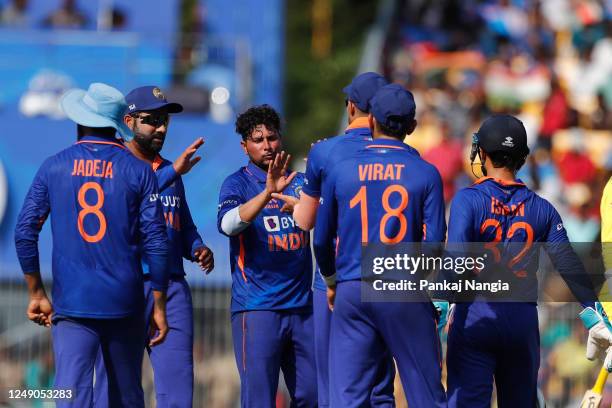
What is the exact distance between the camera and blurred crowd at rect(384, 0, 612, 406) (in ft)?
55.5

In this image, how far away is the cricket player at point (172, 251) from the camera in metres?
8.53

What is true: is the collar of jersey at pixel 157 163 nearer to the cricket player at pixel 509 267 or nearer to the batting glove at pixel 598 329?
the cricket player at pixel 509 267

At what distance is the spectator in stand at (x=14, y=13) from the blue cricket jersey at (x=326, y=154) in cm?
1317

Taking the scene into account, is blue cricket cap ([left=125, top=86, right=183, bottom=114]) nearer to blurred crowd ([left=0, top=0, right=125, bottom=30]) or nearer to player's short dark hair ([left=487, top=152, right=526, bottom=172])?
player's short dark hair ([left=487, top=152, right=526, bottom=172])

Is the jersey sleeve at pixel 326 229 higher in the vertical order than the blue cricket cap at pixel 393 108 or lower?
lower

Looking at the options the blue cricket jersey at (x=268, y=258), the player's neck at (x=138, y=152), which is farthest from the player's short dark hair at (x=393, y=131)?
the player's neck at (x=138, y=152)

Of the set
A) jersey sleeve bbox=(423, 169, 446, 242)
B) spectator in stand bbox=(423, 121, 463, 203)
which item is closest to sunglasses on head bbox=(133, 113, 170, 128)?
jersey sleeve bbox=(423, 169, 446, 242)

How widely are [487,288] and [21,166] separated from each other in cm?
1077

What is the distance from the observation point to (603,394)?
839 cm

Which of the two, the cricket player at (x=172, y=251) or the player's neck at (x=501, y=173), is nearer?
the player's neck at (x=501, y=173)

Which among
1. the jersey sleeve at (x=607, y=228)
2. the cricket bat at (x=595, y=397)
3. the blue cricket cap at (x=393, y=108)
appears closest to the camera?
the blue cricket cap at (x=393, y=108)

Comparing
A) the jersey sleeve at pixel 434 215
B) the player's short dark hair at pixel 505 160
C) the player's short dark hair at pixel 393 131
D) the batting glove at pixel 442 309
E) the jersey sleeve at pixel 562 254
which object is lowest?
the batting glove at pixel 442 309

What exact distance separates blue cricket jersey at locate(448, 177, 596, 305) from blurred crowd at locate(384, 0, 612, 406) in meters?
5.76

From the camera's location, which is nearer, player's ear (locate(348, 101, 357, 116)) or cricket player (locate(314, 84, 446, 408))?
cricket player (locate(314, 84, 446, 408))
